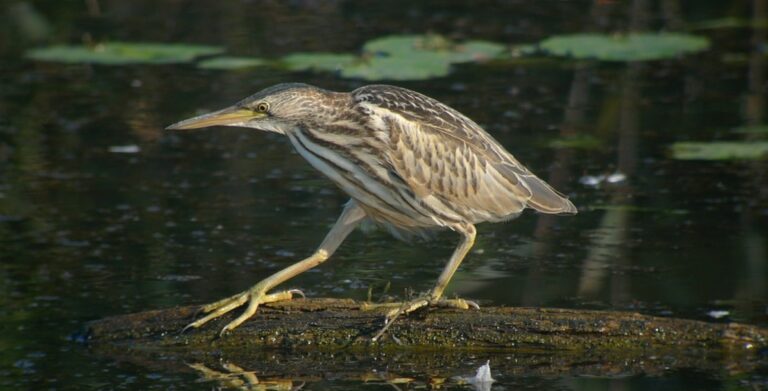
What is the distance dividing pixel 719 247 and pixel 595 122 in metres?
2.93

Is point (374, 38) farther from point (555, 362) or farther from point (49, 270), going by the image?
point (555, 362)

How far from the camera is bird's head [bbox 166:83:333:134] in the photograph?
255 inches

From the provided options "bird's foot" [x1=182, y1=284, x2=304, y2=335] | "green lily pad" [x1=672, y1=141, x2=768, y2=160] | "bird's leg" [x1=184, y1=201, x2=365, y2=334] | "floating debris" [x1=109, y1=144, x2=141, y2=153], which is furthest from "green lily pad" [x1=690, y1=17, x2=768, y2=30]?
"bird's foot" [x1=182, y1=284, x2=304, y2=335]

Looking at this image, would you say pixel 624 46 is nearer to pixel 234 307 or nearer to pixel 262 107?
pixel 262 107

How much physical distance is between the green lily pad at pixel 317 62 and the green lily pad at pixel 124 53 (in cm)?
85

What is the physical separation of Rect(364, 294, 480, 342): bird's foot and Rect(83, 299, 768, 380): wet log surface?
0.04 metres

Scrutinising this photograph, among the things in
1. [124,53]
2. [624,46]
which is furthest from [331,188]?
[624,46]

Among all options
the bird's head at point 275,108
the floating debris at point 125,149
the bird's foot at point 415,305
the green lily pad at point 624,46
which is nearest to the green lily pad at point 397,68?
the green lily pad at point 624,46

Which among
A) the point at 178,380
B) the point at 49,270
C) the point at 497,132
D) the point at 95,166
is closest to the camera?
the point at 178,380

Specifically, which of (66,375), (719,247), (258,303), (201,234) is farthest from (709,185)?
(66,375)

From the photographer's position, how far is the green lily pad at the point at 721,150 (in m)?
9.52

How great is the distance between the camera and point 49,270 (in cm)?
769

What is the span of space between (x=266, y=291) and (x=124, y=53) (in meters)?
6.20

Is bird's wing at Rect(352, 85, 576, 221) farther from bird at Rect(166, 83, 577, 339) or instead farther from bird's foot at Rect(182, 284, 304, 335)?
bird's foot at Rect(182, 284, 304, 335)
